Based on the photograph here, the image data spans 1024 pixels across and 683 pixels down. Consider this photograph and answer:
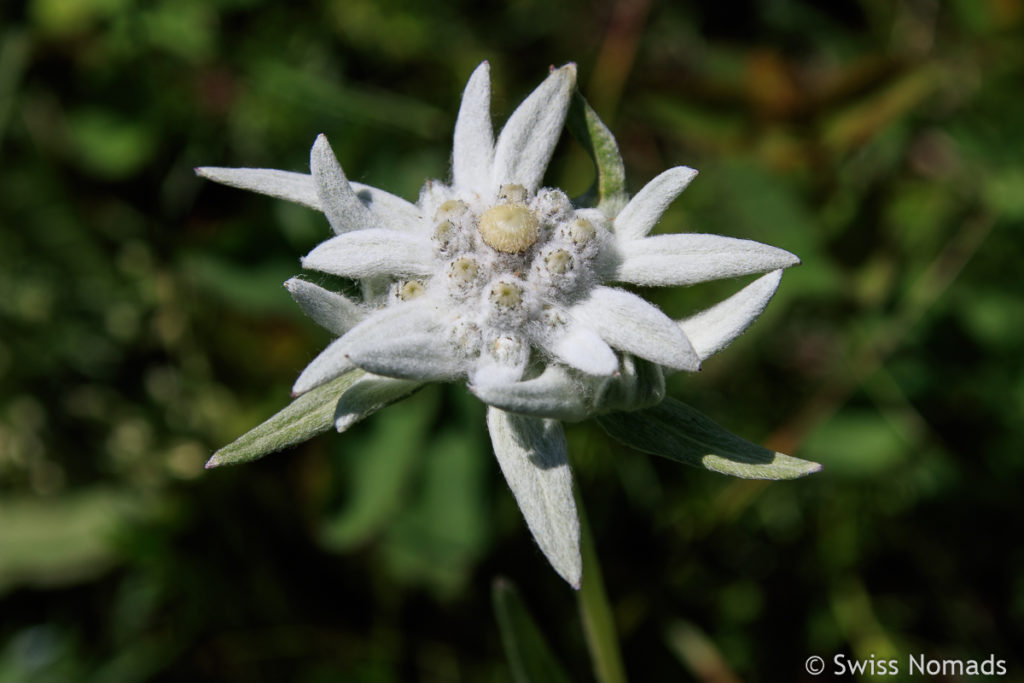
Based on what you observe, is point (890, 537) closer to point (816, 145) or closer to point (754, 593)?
point (754, 593)

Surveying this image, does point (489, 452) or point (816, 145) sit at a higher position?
point (816, 145)

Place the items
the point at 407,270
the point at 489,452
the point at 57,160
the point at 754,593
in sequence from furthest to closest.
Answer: the point at 57,160
the point at 754,593
the point at 489,452
the point at 407,270

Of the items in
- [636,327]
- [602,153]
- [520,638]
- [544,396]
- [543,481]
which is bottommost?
[520,638]

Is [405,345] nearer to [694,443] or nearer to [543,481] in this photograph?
[543,481]

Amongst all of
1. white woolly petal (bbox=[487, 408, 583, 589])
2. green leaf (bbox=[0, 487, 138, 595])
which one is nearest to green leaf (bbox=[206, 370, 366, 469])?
white woolly petal (bbox=[487, 408, 583, 589])

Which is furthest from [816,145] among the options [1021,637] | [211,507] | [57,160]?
[57,160]

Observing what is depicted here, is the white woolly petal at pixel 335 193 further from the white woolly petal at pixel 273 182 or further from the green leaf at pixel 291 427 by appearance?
the green leaf at pixel 291 427

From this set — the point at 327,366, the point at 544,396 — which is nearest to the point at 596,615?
the point at 544,396
